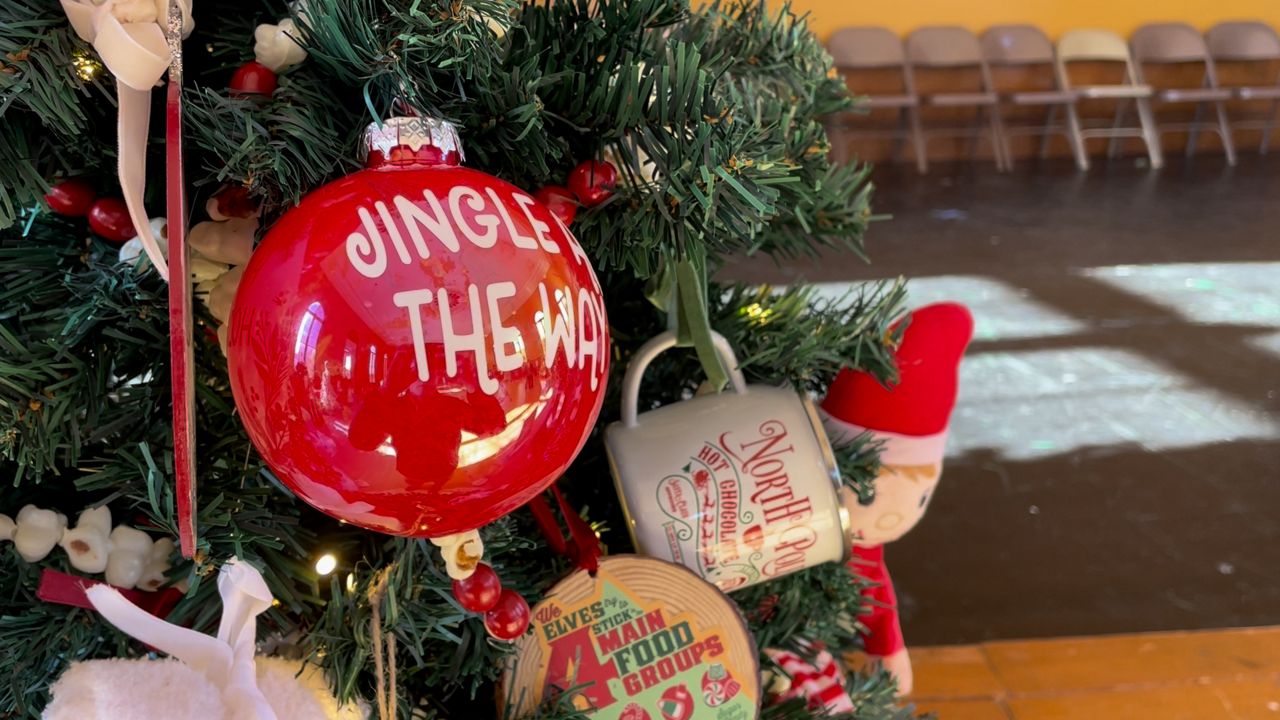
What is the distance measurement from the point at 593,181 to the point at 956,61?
3879 millimetres

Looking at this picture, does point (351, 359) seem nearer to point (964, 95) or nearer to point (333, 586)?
point (333, 586)

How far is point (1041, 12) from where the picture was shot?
13.0 ft

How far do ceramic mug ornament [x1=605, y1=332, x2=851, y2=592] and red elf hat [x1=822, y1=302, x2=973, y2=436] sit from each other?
112 mm

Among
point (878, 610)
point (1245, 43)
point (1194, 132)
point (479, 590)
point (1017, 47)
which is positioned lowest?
point (1194, 132)

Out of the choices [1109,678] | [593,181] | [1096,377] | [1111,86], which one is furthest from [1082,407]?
[1111,86]

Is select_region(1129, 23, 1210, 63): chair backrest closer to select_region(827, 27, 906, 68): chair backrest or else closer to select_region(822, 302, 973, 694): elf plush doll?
select_region(827, 27, 906, 68): chair backrest

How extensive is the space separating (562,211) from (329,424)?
14 cm

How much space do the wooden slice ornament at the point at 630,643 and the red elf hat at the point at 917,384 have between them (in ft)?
0.60

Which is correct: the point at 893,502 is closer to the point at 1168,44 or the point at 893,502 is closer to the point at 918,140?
the point at 918,140

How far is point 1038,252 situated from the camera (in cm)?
253

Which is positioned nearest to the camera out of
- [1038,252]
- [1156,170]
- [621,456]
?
[621,456]

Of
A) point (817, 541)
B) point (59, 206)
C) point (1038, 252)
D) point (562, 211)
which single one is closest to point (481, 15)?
point (562, 211)

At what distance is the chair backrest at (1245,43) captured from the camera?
3902mm

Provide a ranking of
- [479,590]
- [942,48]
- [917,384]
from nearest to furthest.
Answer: [479,590] → [917,384] → [942,48]
